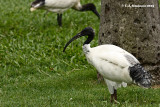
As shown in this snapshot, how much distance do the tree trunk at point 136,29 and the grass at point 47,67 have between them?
61 centimetres

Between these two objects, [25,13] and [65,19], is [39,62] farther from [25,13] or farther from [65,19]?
[25,13]

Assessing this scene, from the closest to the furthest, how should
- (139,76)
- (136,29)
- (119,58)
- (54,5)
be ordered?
(139,76), (119,58), (136,29), (54,5)

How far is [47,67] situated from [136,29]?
270cm

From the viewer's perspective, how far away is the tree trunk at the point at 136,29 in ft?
23.8

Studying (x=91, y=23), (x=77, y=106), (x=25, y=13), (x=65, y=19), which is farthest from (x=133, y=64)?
(x=25, y=13)

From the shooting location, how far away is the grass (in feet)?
21.4

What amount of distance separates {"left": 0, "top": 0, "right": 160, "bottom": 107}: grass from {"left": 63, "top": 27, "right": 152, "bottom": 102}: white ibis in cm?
31

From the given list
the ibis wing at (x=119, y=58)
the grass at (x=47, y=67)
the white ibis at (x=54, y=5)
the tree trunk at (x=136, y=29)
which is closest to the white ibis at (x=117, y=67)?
the ibis wing at (x=119, y=58)

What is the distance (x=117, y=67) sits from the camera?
236 inches

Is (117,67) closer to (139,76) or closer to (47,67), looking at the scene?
(139,76)

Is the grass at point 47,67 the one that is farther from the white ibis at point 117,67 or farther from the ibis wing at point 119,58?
the ibis wing at point 119,58

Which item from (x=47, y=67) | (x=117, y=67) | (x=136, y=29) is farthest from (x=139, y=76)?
(x=47, y=67)

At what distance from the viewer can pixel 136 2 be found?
7230 mm

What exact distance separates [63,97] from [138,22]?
1851 millimetres
